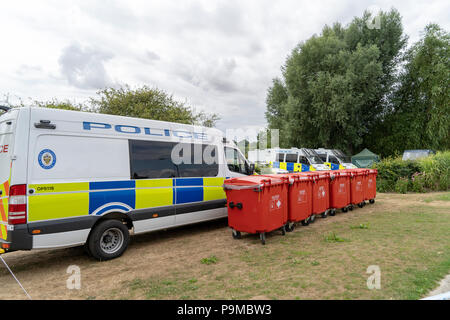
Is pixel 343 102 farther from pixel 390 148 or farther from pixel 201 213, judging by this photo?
pixel 201 213

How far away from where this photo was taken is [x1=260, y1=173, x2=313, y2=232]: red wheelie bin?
6.79 metres

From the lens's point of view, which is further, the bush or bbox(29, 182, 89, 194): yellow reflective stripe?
the bush

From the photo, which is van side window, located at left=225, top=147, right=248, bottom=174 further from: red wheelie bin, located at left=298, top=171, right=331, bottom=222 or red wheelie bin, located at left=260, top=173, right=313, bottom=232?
red wheelie bin, located at left=298, top=171, right=331, bottom=222

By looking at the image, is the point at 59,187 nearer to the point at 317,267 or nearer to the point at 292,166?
the point at 317,267

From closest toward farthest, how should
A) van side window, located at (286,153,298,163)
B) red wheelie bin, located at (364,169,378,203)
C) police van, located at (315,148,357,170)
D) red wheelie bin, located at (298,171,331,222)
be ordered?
red wheelie bin, located at (298,171,331,222)
red wheelie bin, located at (364,169,378,203)
van side window, located at (286,153,298,163)
police van, located at (315,148,357,170)

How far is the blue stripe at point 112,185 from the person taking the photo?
501 centimetres

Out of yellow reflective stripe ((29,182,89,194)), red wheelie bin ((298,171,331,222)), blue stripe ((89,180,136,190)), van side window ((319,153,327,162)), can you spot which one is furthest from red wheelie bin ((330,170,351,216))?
van side window ((319,153,327,162))

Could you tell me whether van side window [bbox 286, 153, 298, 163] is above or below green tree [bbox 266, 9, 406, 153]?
below

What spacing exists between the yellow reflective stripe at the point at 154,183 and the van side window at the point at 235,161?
1995 millimetres

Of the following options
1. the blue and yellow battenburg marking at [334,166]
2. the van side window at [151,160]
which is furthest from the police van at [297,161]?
the van side window at [151,160]

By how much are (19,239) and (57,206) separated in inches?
25.9

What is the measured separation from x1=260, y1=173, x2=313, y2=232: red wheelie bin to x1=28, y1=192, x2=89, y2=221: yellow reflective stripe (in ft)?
13.9

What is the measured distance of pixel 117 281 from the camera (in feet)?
13.8

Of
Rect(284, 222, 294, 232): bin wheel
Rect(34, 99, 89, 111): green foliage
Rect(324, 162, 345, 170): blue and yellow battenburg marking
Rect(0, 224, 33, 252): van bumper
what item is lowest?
Rect(284, 222, 294, 232): bin wheel
